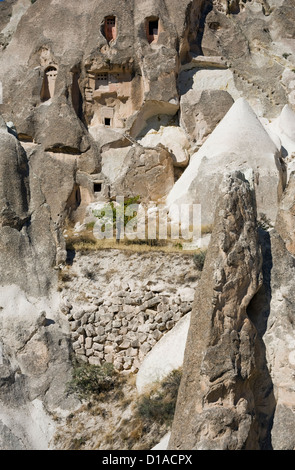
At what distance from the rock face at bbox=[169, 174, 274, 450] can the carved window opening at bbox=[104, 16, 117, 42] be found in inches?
611

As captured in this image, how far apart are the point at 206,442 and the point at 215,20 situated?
69.4 ft

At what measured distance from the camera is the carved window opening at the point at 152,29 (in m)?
23.1

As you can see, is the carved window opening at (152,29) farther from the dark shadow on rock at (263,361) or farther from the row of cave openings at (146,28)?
the dark shadow on rock at (263,361)

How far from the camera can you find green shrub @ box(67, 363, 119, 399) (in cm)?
1053

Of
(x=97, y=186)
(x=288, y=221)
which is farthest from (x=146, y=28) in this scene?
(x=288, y=221)

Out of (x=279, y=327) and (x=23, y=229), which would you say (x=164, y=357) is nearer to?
(x=279, y=327)

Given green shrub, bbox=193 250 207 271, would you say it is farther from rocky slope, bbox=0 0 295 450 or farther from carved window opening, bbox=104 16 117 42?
carved window opening, bbox=104 16 117 42

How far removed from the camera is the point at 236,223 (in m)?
9.22

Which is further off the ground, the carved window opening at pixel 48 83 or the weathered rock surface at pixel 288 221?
the carved window opening at pixel 48 83

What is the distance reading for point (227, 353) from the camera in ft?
27.3

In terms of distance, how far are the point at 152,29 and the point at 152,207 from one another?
28.0 ft

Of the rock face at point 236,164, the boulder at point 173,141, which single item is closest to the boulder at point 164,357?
the rock face at point 236,164

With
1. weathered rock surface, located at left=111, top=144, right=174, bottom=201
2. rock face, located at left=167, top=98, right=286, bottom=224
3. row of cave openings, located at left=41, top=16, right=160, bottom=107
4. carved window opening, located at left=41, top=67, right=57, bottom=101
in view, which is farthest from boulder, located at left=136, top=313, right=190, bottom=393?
carved window opening, located at left=41, top=67, right=57, bottom=101

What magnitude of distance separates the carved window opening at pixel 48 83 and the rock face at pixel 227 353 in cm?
1452
